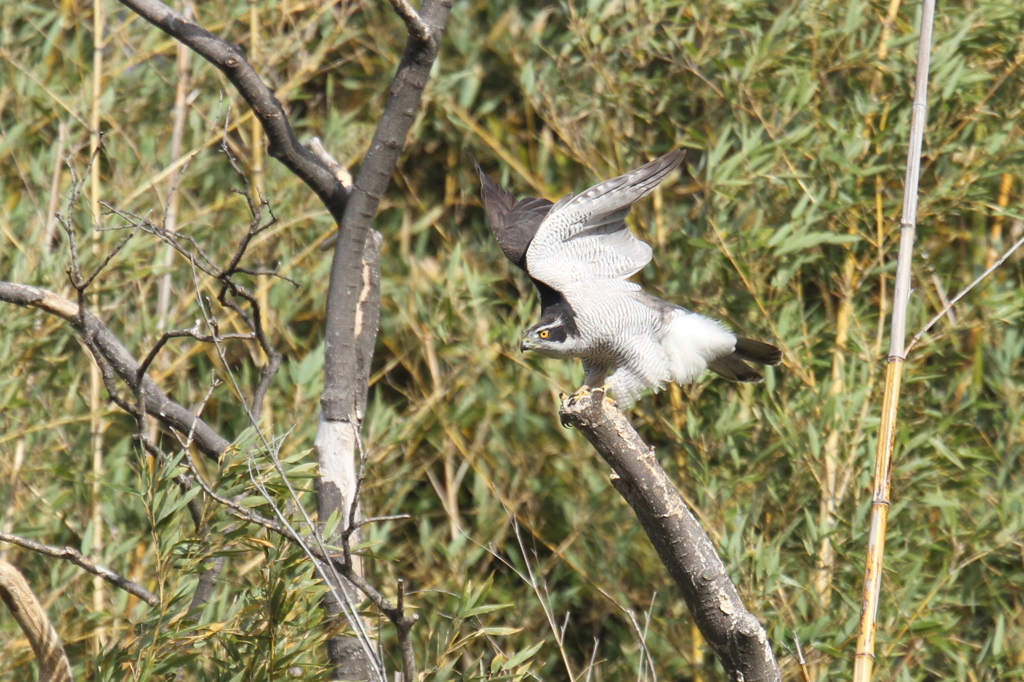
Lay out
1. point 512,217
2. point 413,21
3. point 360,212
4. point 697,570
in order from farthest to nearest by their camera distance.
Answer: point 512,217 → point 360,212 → point 413,21 → point 697,570

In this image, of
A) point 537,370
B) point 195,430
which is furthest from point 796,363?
point 195,430

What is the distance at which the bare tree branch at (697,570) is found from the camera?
240 cm

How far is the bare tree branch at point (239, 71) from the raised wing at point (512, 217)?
28.6 inches

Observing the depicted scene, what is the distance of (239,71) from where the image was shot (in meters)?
3.00

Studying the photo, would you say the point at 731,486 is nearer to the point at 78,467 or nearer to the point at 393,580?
the point at 393,580

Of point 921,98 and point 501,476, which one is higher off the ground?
point 921,98

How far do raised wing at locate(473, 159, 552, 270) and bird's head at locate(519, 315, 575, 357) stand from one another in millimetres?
222

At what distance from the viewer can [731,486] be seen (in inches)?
166

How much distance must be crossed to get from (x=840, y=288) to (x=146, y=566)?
3.06 m

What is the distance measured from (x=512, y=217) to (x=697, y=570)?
1.79 meters

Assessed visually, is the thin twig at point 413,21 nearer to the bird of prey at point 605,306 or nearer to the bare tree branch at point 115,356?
the bird of prey at point 605,306

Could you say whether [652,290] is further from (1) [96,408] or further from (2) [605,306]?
(1) [96,408]

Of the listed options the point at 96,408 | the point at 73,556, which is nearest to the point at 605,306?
the point at 73,556

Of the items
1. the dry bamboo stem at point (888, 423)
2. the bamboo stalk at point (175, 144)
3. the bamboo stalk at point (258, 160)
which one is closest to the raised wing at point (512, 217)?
the bamboo stalk at point (258, 160)
